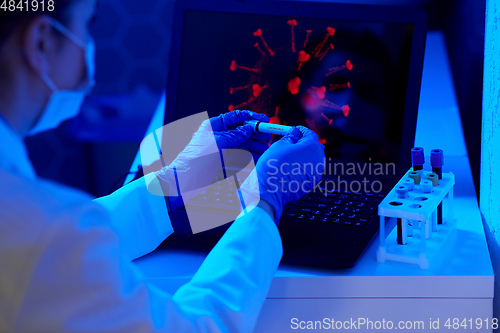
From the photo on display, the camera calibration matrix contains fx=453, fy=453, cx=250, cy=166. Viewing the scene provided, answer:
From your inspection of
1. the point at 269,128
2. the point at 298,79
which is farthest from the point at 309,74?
the point at 269,128

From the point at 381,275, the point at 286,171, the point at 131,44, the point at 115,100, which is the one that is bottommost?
the point at 381,275

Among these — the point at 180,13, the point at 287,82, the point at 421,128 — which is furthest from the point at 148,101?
the point at 421,128

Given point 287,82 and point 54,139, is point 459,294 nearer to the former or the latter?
point 287,82

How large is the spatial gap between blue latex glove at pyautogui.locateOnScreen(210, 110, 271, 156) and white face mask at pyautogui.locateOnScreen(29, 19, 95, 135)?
32 centimetres

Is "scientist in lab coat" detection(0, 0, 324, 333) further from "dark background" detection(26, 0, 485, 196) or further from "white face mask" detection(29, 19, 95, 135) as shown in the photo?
"dark background" detection(26, 0, 485, 196)

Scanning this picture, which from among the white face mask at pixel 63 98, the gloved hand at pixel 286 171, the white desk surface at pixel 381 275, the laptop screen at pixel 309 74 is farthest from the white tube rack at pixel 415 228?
the white face mask at pixel 63 98

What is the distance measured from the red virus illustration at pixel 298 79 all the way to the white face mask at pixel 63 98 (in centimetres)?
50

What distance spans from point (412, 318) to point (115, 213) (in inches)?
16.4

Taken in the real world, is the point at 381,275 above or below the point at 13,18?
below

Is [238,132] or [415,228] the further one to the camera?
[238,132]

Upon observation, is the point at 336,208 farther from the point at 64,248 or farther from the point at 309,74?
the point at 64,248

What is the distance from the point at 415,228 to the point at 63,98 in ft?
1.57

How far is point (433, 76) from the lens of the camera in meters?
1.11

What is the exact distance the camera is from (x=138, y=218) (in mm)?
660
